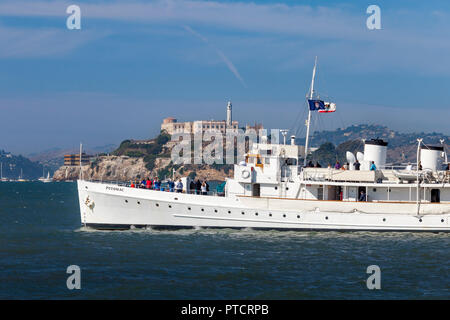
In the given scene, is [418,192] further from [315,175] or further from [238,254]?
[238,254]

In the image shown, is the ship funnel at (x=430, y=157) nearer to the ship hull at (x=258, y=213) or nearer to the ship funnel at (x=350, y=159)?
the ship hull at (x=258, y=213)

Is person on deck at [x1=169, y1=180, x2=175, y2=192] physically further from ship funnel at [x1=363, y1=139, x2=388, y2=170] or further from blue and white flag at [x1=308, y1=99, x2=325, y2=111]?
ship funnel at [x1=363, y1=139, x2=388, y2=170]

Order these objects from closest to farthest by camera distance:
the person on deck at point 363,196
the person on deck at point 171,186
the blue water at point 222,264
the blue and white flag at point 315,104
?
the blue water at point 222,264 < the person on deck at point 363,196 < the person on deck at point 171,186 < the blue and white flag at point 315,104

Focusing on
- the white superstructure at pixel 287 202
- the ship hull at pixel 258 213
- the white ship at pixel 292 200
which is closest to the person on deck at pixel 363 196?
the white ship at pixel 292 200

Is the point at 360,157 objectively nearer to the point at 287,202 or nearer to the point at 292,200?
the point at 292,200

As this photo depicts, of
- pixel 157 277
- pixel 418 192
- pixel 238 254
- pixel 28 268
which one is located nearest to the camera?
pixel 157 277

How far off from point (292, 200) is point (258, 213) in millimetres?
1823

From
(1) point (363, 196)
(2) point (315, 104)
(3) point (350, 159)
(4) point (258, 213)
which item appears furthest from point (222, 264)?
(2) point (315, 104)

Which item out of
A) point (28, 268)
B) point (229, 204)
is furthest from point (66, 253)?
point (229, 204)

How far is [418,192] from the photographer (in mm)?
30469

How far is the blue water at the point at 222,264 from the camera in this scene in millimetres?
19734

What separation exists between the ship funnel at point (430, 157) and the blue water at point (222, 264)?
3.82 meters

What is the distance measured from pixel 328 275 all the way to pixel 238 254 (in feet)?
15.4

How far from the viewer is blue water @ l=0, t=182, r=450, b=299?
19734 mm
